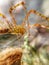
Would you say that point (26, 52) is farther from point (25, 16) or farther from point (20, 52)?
point (25, 16)

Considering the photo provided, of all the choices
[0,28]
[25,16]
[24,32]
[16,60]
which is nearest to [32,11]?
[25,16]

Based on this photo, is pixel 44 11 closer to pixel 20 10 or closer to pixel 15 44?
pixel 20 10

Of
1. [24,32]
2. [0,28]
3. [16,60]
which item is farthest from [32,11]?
[16,60]

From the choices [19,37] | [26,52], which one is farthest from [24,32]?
[26,52]

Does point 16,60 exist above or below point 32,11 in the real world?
below

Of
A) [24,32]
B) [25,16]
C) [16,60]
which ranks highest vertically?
[25,16]

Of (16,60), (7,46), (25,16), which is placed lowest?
(16,60)

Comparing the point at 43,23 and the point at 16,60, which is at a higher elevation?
the point at 43,23
